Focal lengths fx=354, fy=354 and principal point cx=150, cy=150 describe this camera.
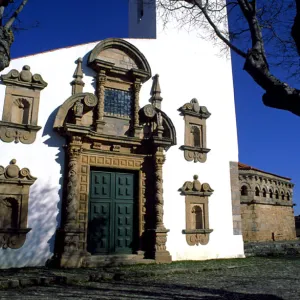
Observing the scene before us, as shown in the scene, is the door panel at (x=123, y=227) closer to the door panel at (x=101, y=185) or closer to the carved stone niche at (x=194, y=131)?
the door panel at (x=101, y=185)

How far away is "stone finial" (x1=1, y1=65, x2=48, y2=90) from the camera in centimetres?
813

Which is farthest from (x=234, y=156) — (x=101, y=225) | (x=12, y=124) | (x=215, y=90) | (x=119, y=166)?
(x=12, y=124)

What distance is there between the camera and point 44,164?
8219mm

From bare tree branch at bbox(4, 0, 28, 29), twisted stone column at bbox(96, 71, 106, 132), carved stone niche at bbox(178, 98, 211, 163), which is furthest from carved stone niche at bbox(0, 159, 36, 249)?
carved stone niche at bbox(178, 98, 211, 163)

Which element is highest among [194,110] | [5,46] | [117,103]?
[194,110]

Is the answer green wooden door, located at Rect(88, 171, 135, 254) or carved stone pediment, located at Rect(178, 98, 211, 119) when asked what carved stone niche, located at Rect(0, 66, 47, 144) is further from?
carved stone pediment, located at Rect(178, 98, 211, 119)

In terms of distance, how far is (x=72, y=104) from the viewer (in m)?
8.62

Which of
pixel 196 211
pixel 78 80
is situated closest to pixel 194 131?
pixel 196 211

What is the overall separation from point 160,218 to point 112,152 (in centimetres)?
210

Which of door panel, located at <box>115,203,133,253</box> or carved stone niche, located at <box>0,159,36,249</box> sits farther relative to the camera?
door panel, located at <box>115,203,133,253</box>

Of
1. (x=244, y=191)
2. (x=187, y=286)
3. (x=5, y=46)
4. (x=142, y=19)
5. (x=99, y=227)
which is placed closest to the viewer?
(x=5, y=46)

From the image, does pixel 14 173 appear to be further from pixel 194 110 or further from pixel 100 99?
pixel 194 110

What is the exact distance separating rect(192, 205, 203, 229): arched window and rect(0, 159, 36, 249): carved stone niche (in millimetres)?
4495

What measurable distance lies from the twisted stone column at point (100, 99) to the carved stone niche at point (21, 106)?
140cm
